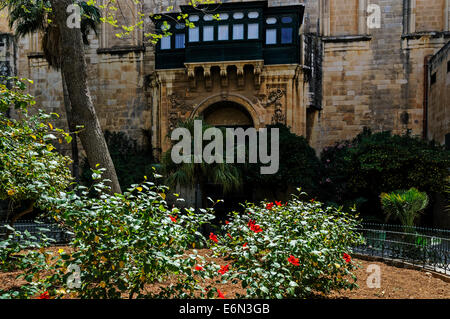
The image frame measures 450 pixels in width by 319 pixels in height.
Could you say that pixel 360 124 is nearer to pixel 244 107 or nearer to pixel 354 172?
pixel 354 172

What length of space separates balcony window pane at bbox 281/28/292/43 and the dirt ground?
1235 cm

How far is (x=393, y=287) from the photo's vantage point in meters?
7.16

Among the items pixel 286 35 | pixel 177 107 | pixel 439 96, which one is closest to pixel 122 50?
pixel 177 107

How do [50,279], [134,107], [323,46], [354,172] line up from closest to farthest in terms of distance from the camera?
1. [50,279]
2. [354,172]
3. [323,46]
4. [134,107]

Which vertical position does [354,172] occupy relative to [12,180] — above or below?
below

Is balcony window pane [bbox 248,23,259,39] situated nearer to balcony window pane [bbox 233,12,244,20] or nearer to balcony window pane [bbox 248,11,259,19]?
balcony window pane [bbox 248,11,259,19]

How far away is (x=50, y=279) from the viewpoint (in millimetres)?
3752

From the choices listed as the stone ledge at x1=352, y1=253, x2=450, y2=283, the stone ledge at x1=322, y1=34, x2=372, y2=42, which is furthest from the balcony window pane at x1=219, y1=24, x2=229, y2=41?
the stone ledge at x1=352, y1=253, x2=450, y2=283

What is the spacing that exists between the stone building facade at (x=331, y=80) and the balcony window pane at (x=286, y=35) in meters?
0.64

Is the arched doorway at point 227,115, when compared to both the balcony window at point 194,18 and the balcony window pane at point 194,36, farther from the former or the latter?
A: the balcony window at point 194,18

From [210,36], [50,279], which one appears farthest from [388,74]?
[50,279]

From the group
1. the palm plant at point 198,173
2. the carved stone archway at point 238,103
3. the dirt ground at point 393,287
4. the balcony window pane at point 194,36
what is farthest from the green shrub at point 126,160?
the dirt ground at point 393,287

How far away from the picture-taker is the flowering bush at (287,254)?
14.5 feet
